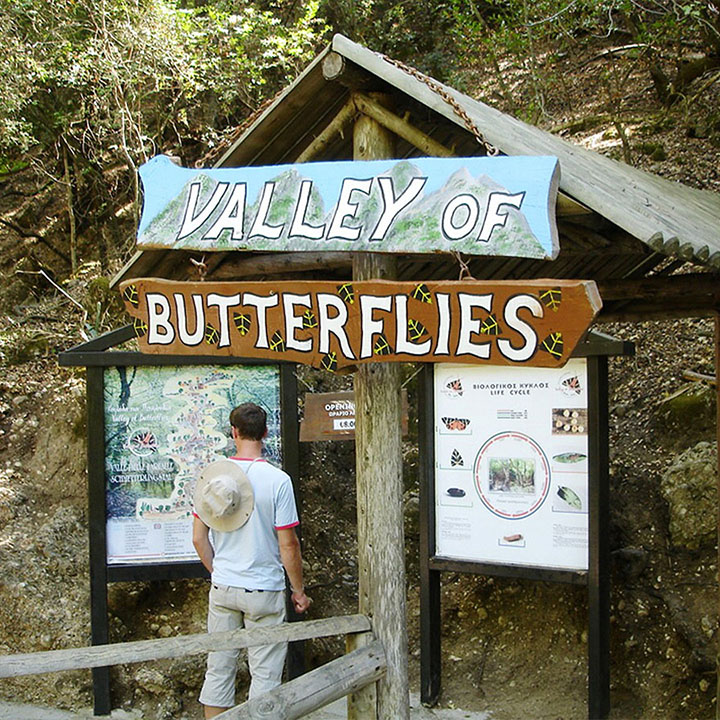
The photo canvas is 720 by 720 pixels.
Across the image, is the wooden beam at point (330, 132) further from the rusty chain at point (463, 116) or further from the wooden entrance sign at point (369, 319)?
the wooden entrance sign at point (369, 319)

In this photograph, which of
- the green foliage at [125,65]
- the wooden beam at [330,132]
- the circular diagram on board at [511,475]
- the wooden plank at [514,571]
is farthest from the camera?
the green foliage at [125,65]

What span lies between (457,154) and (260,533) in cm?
221

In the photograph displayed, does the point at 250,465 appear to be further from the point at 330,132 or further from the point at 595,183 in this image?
the point at 595,183

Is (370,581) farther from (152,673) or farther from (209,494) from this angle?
(152,673)

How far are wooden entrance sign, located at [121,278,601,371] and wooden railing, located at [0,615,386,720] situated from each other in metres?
1.23

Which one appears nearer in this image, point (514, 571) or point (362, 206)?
point (362, 206)

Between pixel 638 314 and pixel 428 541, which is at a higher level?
pixel 638 314

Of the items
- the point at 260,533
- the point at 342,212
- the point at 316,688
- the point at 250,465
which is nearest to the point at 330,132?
the point at 342,212

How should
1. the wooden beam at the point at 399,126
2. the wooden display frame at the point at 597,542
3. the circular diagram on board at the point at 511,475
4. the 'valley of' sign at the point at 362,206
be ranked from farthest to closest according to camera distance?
the circular diagram on board at the point at 511,475, the wooden display frame at the point at 597,542, the wooden beam at the point at 399,126, the 'valley of' sign at the point at 362,206

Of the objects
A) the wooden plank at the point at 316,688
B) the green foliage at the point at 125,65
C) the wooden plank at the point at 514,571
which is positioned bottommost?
the wooden plank at the point at 316,688

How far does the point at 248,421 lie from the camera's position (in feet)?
14.1

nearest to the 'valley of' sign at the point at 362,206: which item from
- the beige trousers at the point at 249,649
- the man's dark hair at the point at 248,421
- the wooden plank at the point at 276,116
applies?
the wooden plank at the point at 276,116

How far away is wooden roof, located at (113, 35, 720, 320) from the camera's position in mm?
3395

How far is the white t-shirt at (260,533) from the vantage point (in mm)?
4246
